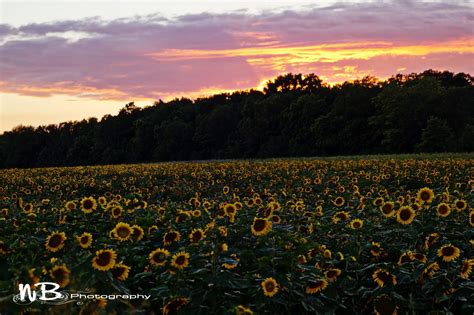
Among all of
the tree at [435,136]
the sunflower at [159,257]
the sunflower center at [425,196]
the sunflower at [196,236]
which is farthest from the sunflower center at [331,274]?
the tree at [435,136]

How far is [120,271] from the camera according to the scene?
516cm

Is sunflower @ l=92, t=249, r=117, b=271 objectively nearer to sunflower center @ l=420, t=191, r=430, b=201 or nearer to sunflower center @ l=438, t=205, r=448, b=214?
sunflower center @ l=438, t=205, r=448, b=214

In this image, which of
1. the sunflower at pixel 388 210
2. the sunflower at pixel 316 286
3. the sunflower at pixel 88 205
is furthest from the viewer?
the sunflower at pixel 388 210

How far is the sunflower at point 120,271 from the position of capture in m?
5.09

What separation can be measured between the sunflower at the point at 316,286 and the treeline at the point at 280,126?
5602 centimetres

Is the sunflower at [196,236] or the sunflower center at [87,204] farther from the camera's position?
the sunflower center at [87,204]

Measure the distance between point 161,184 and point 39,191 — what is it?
442 cm

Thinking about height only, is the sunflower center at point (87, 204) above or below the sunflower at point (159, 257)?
above

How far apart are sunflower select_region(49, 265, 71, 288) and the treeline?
57684 mm

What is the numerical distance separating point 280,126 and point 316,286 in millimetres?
74969

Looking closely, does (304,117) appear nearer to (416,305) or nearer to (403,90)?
(403,90)

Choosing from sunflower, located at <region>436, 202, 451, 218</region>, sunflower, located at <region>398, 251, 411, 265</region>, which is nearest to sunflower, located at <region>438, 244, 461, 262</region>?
sunflower, located at <region>398, 251, 411, 265</region>

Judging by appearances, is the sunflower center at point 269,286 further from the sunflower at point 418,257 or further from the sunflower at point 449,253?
the sunflower at point 449,253

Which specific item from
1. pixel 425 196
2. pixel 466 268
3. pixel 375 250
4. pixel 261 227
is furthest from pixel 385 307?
pixel 425 196
